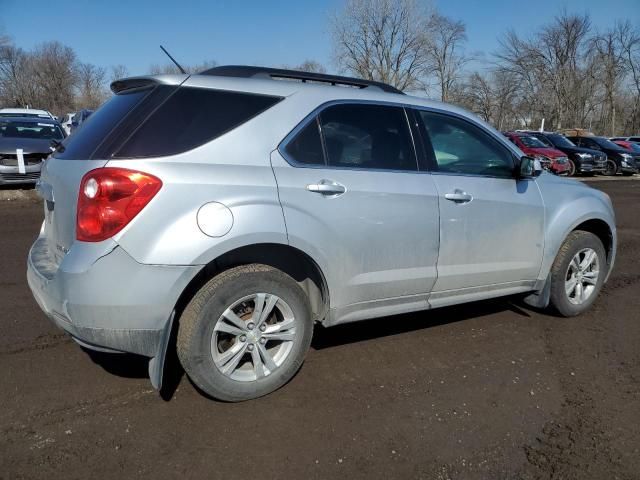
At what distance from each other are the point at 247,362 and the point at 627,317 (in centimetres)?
351

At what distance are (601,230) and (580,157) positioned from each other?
1862 cm

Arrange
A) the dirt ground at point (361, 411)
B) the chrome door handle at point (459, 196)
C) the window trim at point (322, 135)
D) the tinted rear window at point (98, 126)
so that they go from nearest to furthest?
1. the dirt ground at point (361, 411)
2. the tinted rear window at point (98, 126)
3. the window trim at point (322, 135)
4. the chrome door handle at point (459, 196)

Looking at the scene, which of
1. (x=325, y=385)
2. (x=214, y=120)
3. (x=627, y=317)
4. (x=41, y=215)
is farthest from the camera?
(x=41, y=215)

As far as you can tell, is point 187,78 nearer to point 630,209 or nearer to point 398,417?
point 398,417

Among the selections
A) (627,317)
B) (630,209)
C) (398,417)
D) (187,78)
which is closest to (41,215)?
(187,78)

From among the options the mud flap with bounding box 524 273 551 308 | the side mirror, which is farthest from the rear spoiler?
the mud flap with bounding box 524 273 551 308

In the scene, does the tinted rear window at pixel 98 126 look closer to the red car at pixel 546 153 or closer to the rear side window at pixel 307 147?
the rear side window at pixel 307 147

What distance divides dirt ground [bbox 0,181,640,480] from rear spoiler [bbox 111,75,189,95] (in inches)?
69.9

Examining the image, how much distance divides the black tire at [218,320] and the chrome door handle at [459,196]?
1.24 meters

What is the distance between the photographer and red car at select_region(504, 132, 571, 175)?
766 inches

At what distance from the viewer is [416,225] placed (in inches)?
131

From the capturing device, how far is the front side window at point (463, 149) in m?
3.60

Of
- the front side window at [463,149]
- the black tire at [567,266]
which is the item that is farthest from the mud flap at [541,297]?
the front side window at [463,149]

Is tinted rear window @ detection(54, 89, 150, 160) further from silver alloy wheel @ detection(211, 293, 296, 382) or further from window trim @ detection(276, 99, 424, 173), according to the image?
silver alloy wheel @ detection(211, 293, 296, 382)
